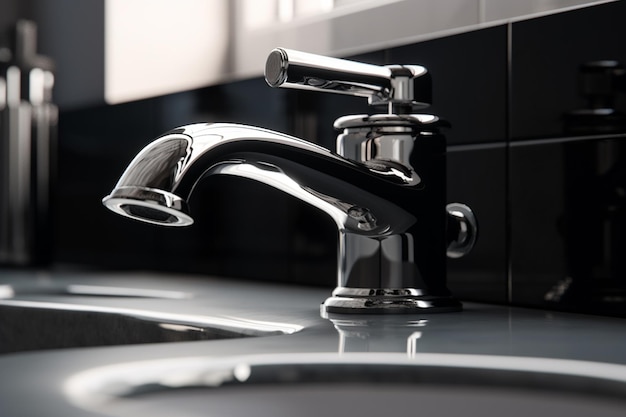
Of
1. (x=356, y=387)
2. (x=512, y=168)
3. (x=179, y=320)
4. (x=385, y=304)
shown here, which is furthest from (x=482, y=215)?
(x=356, y=387)

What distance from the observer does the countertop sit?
0.45m

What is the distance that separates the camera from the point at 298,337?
58 cm

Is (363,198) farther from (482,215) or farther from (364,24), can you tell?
(364,24)

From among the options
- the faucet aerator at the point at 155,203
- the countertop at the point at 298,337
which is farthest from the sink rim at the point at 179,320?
the faucet aerator at the point at 155,203

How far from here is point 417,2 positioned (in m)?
0.96

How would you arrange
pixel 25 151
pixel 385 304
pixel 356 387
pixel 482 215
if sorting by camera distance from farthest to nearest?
pixel 25 151
pixel 482 215
pixel 385 304
pixel 356 387

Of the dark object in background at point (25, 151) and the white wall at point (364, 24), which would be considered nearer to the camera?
the white wall at point (364, 24)

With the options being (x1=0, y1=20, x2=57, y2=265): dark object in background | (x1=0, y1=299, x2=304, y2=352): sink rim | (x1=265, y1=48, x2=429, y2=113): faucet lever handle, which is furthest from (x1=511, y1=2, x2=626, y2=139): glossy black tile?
(x1=0, y1=20, x2=57, y2=265): dark object in background

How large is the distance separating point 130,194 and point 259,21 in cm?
74

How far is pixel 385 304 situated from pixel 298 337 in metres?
0.12

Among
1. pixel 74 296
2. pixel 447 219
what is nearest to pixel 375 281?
pixel 447 219

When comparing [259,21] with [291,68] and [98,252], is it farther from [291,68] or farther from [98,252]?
[291,68]

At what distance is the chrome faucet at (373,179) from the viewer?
64 cm

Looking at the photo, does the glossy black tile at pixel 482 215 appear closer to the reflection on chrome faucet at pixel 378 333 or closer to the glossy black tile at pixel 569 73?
the glossy black tile at pixel 569 73
